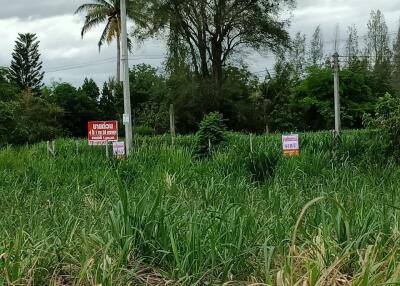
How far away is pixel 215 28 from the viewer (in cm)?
4184

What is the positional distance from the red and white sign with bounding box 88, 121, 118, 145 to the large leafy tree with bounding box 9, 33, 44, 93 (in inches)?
1713

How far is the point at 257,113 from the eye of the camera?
4650 centimetres

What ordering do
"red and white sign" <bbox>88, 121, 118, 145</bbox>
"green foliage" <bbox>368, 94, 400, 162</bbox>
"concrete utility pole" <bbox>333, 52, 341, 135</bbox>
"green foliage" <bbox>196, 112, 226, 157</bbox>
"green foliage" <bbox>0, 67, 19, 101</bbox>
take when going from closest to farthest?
"green foliage" <bbox>368, 94, 400, 162</bbox> < "red and white sign" <bbox>88, 121, 118, 145</bbox> < "green foliage" <bbox>196, 112, 226, 157</bbox> < "concrete utility pole" <bbox>333, 52, 341, 135</bbox> < "green foliage" <bbox>0, 67, 19, 101</bbox>

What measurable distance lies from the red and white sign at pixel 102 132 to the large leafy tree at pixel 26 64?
143 ft

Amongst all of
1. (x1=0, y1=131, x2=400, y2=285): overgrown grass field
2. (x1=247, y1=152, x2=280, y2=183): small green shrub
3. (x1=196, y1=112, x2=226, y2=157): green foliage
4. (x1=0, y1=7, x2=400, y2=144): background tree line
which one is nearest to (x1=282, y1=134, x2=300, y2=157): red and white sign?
(x1=247, y1=152, x2=280, y2=183): small green shrub

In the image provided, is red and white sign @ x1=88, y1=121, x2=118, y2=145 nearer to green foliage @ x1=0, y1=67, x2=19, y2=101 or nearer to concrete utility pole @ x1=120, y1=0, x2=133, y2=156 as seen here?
concrete utility pole @ x1=120, y1=0, x2=133, y2=156

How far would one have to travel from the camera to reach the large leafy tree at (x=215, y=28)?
41.2 m

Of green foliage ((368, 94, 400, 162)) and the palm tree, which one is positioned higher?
the palm tree

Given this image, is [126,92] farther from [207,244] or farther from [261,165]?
[207,244]

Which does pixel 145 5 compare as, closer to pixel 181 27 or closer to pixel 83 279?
pixel 181 27

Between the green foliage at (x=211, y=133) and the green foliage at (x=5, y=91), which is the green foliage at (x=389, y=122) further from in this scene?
the green foliage at (x=5, y=91)

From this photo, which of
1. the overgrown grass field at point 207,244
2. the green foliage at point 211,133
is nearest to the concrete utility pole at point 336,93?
the green foliage at point 211,133

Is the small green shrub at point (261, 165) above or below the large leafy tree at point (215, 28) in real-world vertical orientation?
below

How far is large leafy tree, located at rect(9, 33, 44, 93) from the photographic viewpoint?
5825cm
